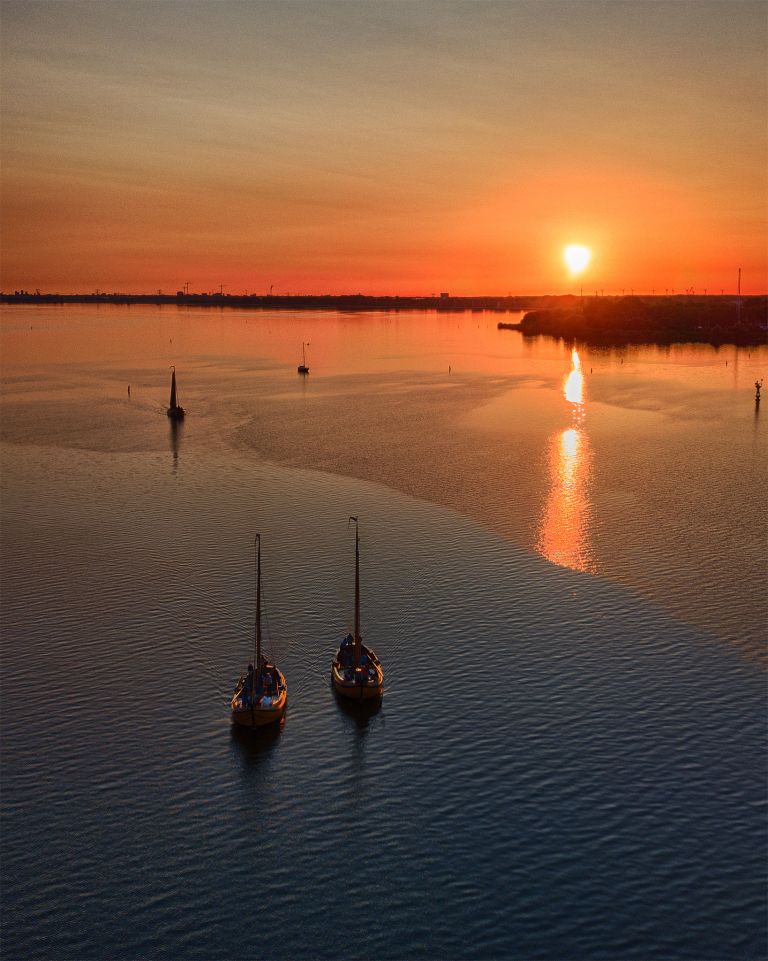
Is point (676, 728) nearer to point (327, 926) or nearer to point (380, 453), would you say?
point (327, 926)

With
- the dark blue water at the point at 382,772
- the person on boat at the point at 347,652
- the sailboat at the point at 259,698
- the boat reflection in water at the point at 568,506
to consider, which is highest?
the boat reflection in water at the point at 568,506

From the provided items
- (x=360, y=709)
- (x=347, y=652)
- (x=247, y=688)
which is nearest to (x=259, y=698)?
(x=247, y=688)

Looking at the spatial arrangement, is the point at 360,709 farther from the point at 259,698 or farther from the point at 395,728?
the point at 259,698

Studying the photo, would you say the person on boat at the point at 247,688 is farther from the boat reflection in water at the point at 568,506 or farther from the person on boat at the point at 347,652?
the boat reflection in water at the point at 568,506

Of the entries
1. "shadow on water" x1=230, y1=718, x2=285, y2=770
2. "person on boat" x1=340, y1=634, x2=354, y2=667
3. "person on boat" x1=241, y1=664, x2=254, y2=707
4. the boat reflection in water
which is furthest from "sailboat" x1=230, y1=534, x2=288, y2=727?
the boat reflection in water

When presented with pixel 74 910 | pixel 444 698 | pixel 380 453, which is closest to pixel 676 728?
pixel 444 698

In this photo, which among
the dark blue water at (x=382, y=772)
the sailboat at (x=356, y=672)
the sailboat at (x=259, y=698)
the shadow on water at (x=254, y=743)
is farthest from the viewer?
the sailboat at (x=356, y=672)

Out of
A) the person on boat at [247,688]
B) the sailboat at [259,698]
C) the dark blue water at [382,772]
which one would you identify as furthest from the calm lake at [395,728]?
the person on boat at [247,688]
